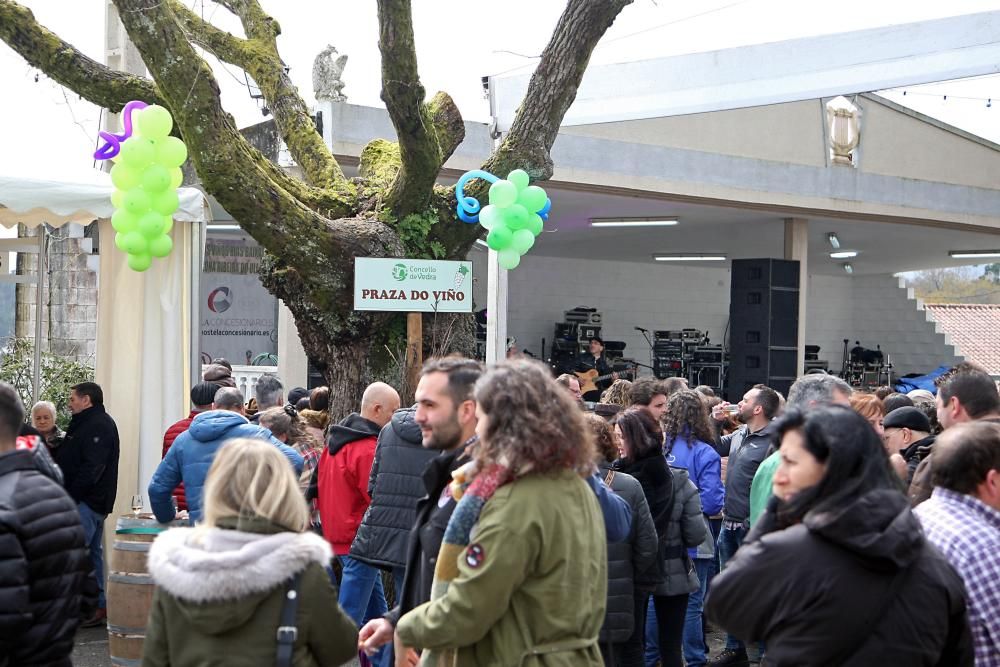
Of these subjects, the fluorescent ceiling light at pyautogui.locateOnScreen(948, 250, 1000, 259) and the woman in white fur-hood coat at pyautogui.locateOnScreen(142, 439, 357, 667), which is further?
the fluorescent ceiling light at pyautogui.locateOnScreen(948, 250, 1000, 259)

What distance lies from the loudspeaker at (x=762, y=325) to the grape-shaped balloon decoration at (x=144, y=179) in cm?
1133

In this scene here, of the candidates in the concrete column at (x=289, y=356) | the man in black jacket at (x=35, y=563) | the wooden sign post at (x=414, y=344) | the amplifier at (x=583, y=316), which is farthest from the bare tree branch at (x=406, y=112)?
the amplifier at (x=583, y=316)

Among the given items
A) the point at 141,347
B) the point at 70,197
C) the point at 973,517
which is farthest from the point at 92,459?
the point at 973,517

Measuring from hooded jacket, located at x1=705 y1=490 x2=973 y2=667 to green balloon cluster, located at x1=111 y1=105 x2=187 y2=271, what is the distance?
4569 mm

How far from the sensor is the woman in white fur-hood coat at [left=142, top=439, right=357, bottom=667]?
2670 mm

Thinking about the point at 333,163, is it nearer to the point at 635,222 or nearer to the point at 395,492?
the point at 395,492

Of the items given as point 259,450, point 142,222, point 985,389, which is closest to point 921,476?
point 985,389

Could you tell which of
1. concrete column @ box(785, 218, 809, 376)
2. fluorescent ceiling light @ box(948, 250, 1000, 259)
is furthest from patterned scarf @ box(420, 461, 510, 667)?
fluorescent ceiling light @ box(948, 250, 1000, 259)

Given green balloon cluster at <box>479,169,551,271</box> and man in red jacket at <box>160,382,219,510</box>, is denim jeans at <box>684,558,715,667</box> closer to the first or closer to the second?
green balloon cluster at <box>479,169,551,271</box>

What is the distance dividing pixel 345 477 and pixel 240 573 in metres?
2.92

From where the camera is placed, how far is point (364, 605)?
5660 mm

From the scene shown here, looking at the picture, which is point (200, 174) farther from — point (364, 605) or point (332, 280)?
point (364, 605)

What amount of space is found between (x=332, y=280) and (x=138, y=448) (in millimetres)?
1679

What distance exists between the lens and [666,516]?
207 inches
